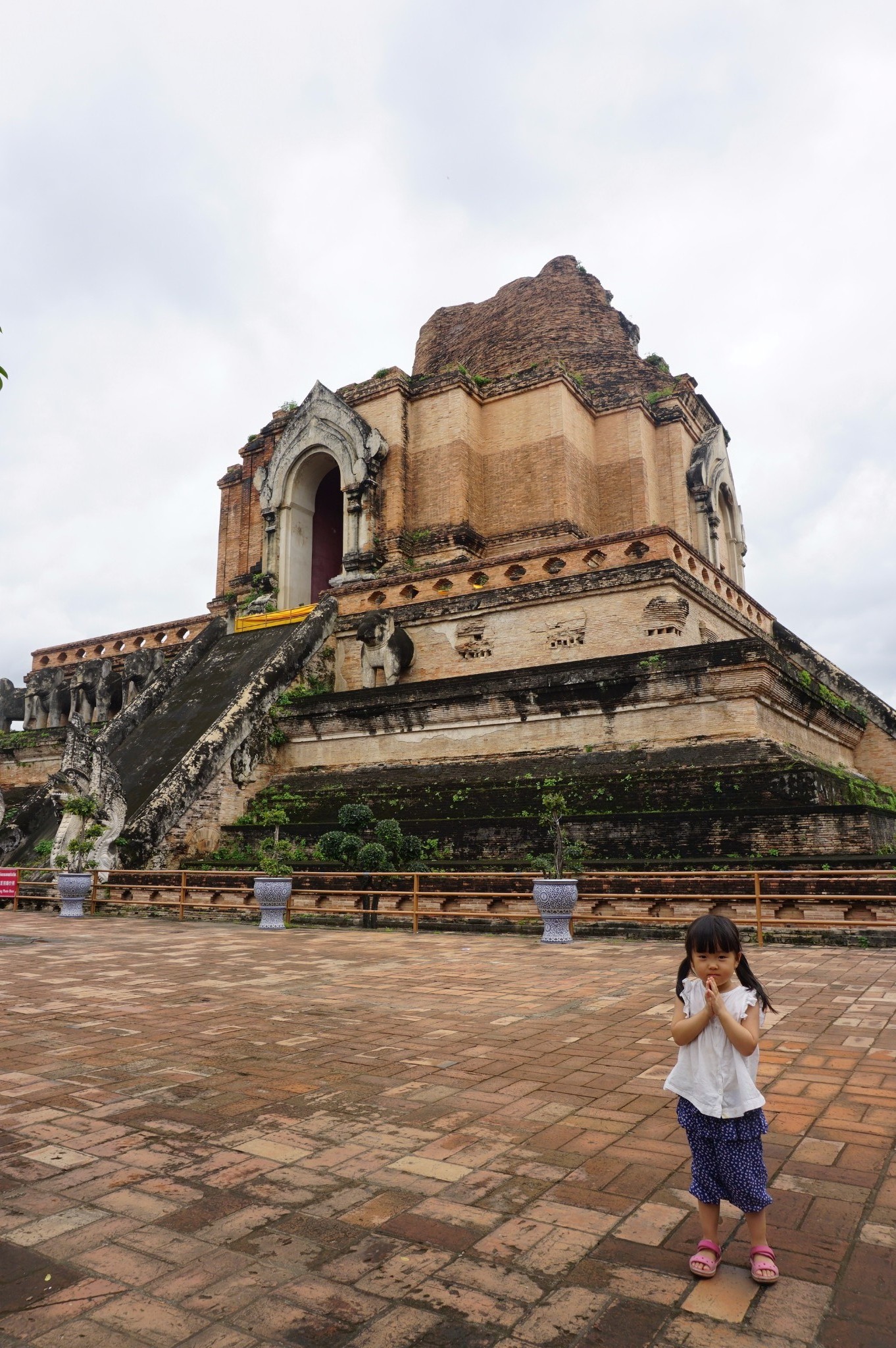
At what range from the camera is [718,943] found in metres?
2.51

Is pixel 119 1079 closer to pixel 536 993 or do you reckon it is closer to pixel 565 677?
pixel 536 993

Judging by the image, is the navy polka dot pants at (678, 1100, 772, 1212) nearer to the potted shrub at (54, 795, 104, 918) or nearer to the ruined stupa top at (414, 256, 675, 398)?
the potted shrub at (54, 795, 104, 918)

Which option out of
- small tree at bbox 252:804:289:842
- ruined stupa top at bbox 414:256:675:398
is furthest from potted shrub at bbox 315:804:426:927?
ruined stupa top at bbox 414:256:675:398

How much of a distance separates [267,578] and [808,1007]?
60.8 feet

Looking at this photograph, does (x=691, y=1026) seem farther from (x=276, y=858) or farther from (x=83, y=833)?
(x=83, y=833)

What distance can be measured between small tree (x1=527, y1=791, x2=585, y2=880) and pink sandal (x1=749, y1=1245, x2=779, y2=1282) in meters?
6.57

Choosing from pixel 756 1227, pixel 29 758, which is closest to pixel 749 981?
pixel 756 1227

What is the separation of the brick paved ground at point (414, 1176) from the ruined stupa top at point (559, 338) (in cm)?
1945

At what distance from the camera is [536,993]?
5.98 m

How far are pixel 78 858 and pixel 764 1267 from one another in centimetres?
1153

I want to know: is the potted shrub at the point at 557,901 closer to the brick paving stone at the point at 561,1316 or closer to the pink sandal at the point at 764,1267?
the pink sandal at the point at 764,1267

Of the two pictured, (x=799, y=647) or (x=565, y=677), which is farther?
(x=799, y=647)

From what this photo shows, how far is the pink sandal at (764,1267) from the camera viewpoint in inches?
89.5

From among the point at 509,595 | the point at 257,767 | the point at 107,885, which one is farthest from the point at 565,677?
the point at 107,885
